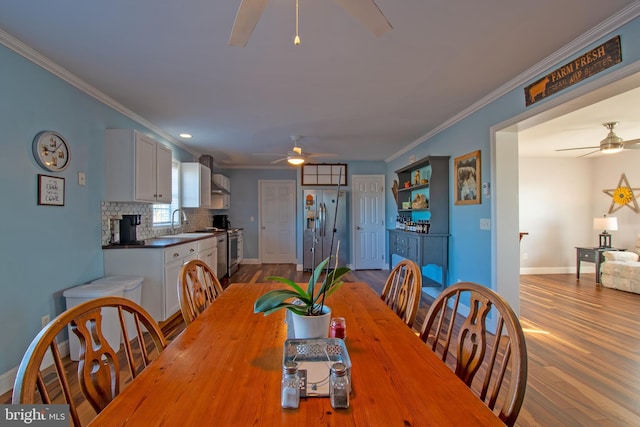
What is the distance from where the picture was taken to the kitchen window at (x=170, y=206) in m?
4.24

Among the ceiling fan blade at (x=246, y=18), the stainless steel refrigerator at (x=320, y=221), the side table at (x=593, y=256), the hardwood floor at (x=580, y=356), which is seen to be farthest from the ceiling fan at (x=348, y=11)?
the side table at (x=593, y=256)

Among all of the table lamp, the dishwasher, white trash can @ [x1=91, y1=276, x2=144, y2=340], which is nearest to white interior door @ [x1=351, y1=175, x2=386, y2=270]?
the dishwasher

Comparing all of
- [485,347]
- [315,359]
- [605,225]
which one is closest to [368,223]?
[605,225]

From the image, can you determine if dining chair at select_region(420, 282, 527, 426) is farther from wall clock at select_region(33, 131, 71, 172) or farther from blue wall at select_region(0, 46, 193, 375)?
wall clock at select_region(33, 131, 71, 172)

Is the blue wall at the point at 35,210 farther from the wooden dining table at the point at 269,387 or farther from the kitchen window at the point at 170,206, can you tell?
the wooden dining table at the point at 269,387

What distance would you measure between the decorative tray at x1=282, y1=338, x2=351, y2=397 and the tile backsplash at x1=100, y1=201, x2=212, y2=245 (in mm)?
3022

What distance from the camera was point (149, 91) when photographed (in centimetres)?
288

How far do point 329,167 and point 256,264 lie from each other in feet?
9.38

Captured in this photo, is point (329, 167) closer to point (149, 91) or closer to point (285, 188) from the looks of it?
point (285, 188)

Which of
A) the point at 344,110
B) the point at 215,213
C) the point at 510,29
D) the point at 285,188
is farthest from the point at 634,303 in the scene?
the point at 215,213

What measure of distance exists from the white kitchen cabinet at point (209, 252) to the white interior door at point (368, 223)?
114 inches

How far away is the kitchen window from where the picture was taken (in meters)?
4.24

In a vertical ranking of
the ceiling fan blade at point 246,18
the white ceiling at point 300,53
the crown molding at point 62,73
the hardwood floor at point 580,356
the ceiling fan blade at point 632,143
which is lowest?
the hardwood floor at point 580,356
